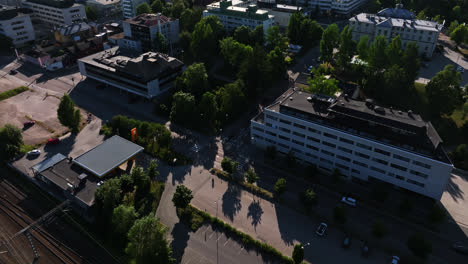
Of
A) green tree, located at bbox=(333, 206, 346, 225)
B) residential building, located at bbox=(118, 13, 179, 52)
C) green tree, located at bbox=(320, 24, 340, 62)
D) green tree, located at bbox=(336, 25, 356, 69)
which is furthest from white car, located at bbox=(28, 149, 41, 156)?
green tree, located at bbox=(336, 25, 356, 69)

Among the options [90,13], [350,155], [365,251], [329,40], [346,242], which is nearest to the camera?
[365,251]

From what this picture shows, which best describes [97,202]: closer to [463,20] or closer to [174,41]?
[174,41]

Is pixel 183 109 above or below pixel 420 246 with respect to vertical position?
above

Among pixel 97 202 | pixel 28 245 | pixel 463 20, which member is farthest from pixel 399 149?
pixel 463 20

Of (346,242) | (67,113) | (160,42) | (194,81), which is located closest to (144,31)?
(160,42)

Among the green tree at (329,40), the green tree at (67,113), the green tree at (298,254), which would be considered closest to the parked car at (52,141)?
the green tree at (67,113)

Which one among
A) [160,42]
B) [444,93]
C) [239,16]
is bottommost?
[444,93]

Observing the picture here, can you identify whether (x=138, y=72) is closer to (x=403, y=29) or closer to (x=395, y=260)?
(x=395, y=260)
